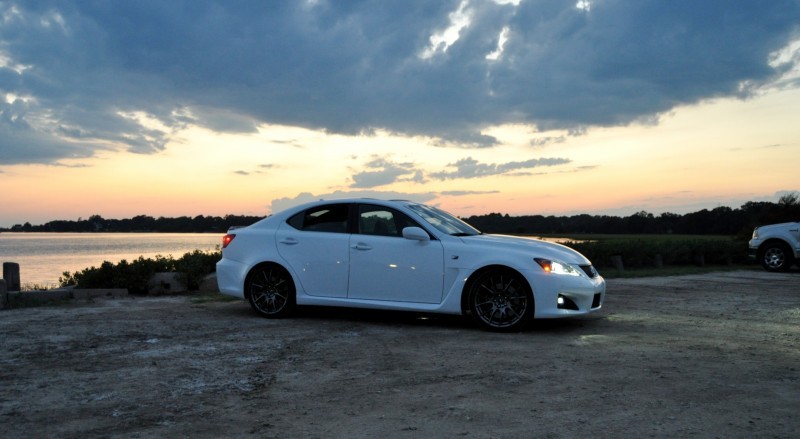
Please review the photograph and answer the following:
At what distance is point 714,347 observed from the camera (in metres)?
7.27

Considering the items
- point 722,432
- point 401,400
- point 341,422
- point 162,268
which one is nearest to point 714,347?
point 722,432

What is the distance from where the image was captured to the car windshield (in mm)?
9113

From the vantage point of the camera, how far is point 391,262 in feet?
29.2

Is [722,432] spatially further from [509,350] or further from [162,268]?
[162,268]

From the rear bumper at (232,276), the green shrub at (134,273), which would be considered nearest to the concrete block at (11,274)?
the green shrub at (134,273)

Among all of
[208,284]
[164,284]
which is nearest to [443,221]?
[208,284]

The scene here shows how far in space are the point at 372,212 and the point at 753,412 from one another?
5510 mm

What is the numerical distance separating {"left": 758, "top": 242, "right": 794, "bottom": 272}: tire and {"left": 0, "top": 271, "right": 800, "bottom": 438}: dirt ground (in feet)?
36.3

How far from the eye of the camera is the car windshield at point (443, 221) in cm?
911

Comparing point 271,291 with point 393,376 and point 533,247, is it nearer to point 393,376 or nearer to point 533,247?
point 533,247

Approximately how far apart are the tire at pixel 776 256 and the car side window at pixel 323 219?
15.3 metres

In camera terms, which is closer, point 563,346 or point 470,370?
point 470,370

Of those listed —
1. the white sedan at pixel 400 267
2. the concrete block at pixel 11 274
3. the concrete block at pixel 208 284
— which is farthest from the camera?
the concrete block at pixel 208 284

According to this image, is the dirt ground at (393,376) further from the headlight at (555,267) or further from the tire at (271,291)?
the headlight at (555,267)
